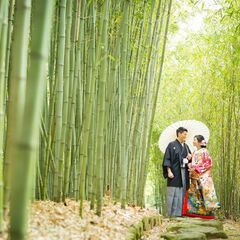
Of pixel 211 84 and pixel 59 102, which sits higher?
pixel 211 84

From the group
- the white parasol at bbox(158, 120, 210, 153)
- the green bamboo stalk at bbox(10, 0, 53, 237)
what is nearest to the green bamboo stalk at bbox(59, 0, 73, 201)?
the green bamboo stalk at bbox(10, 0, 53, 237)

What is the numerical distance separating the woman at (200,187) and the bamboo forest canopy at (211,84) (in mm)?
1442

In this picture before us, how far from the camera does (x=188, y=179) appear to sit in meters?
5.91

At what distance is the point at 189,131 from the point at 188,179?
661 millimetres

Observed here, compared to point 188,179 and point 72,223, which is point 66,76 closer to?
point 72,223

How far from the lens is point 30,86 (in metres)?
1.25

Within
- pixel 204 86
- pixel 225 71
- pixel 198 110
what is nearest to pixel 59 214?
pixel 225 71

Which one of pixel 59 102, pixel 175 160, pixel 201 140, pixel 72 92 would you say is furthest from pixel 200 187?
pixel 59 102

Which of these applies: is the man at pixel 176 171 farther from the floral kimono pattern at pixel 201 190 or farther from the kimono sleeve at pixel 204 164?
the kimono sleeve at pixel 204 164

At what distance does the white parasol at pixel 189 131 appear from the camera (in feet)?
19.4

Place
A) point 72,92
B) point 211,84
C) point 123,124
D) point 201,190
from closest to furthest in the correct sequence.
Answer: point 72,92 → point 123,124 → point 201,190 → point 211,84

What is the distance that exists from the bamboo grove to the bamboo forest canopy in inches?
92.9

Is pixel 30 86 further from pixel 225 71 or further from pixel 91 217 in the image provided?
pixel 225 71

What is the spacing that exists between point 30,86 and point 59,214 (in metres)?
1.90
